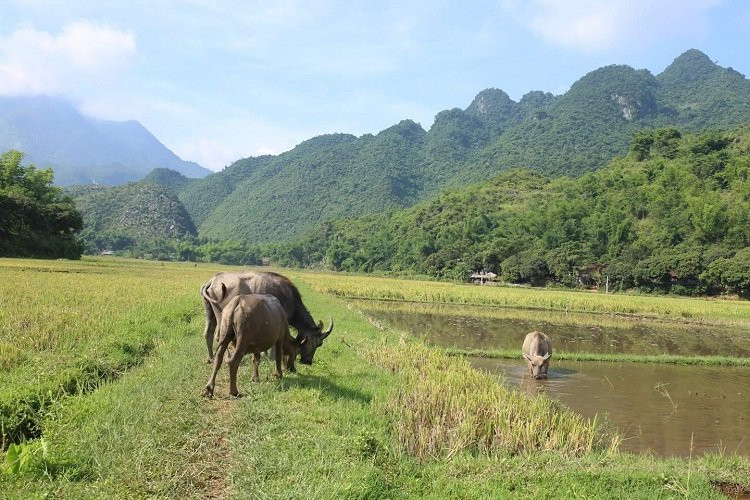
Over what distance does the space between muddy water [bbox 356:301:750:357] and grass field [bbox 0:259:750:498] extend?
953 cm

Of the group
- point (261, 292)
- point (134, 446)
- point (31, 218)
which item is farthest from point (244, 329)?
point (31, 218)

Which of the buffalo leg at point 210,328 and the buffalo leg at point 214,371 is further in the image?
the buffalo leg at point 210,328

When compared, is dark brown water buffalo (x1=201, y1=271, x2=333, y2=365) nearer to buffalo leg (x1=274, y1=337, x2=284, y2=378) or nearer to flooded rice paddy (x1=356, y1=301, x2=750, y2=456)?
buffalo leg (x1=274, y1=337, x2=284, y2=378)

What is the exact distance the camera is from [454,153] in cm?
15575

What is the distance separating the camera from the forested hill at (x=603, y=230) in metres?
55.1

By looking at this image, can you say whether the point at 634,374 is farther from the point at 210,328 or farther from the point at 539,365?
the point at 210,328

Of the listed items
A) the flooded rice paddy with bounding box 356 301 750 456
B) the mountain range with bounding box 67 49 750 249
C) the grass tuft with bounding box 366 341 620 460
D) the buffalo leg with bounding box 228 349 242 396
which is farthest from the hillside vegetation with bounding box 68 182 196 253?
the grass tuft with bounding box 366 341 620 460

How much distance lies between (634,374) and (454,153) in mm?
146367

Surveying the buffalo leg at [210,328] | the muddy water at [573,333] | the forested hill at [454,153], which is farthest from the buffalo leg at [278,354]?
the forested hill at [454,153]

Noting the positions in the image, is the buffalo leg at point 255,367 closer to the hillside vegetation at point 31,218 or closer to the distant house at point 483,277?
the hillside vegetation at point 31,218

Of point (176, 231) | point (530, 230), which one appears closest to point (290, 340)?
point (530, 230)

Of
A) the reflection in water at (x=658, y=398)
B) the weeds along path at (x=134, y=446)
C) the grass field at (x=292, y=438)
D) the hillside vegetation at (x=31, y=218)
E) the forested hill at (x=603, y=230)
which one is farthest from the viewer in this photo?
the forested hill at (x=603, y=230)

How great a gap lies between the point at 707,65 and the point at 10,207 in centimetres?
20282

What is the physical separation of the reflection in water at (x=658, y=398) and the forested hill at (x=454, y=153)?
110 meters
